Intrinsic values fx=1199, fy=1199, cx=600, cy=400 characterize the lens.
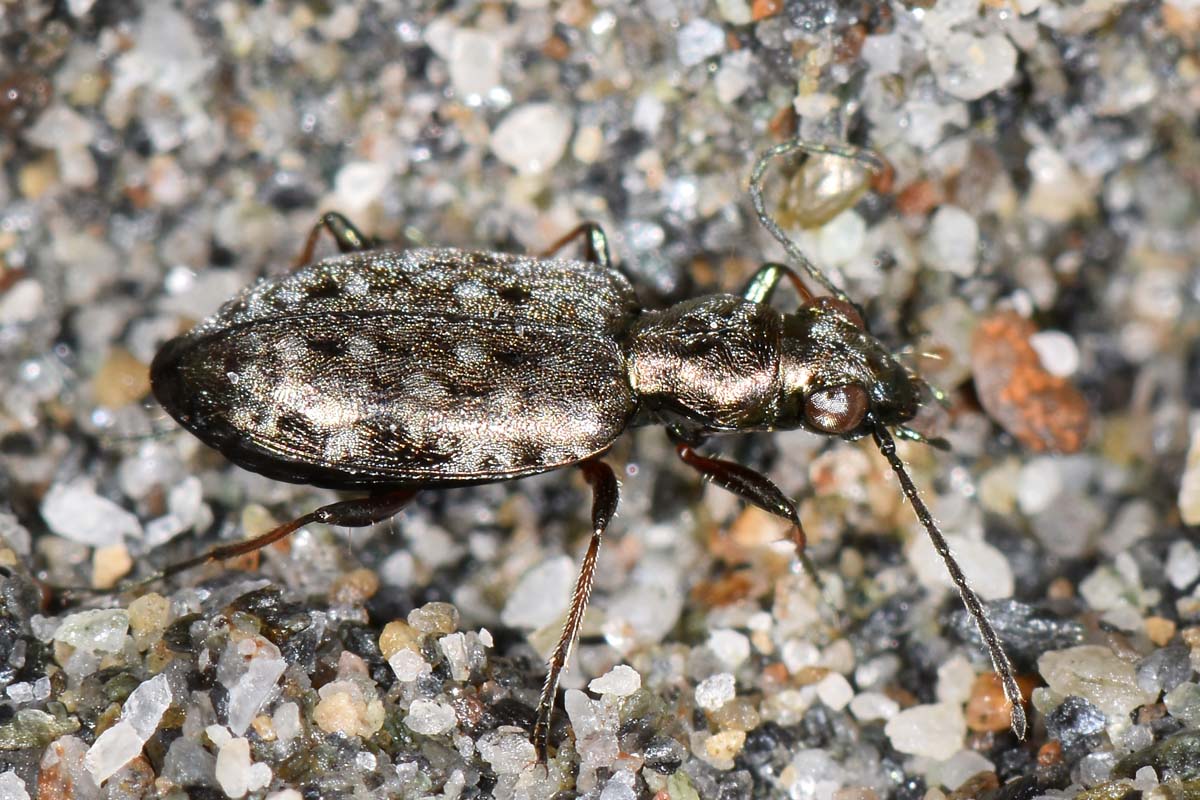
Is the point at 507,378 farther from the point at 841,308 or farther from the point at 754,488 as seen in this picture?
the point at 841,308

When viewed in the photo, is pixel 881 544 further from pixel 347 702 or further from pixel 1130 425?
pixel 347 702

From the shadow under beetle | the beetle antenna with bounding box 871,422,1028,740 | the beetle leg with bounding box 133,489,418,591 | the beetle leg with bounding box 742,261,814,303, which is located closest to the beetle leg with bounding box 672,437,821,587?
the shadow under beetle

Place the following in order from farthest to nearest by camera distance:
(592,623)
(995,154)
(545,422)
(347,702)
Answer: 1. (995,154)
2. (592,623)
3. (545,422)
4. (347,702)

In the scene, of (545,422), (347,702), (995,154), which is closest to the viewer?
(347,702)

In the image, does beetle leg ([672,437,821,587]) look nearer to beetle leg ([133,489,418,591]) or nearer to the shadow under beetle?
the shadow under beetle

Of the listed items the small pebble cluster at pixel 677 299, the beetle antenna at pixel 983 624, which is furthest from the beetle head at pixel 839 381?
the small pebble cluster at pixel 677 299

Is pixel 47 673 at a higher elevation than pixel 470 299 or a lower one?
lower

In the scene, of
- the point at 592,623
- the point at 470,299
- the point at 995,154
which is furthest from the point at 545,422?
the point at 995,154
